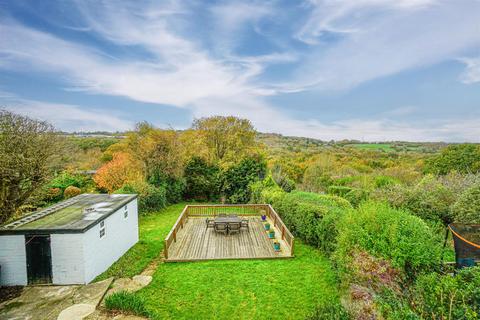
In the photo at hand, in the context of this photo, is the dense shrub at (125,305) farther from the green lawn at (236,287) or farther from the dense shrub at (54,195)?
the dense shrub at (54,195)

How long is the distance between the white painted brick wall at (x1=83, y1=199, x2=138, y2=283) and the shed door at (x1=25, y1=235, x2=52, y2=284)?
3.42 feet

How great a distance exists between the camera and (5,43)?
35.2 ft

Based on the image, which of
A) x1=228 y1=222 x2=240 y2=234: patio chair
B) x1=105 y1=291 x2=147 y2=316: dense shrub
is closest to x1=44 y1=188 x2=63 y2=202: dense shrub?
x1=228 y1=222 x2=240 y2=234: patio chair

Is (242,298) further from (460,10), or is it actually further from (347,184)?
(347,184)

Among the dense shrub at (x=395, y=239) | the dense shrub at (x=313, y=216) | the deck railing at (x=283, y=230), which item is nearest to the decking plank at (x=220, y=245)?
the deck railing at (x=283, y=230)

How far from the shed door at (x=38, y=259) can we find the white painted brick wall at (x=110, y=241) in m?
1.04

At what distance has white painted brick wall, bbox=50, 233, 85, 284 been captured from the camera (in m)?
6.86

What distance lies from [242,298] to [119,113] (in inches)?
891

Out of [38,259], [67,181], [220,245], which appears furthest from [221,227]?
[67,181]

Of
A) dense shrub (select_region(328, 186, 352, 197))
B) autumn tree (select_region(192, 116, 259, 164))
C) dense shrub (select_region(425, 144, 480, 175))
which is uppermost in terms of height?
autumn tree (select_region(192, 116, 259, 164))

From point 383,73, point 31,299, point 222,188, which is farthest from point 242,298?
point 383,73

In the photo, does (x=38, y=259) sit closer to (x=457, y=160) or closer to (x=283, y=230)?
(x=283, y=230)

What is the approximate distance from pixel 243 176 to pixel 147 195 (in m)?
8.45

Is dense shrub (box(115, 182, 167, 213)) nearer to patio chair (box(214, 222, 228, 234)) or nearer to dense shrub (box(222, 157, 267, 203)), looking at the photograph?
dense shrub (box(222, 157, 267, 203))
